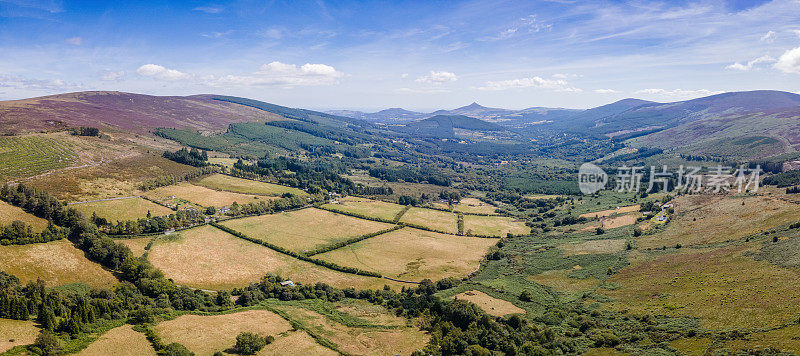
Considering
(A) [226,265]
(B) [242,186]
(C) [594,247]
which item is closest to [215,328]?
(A) [226,265]

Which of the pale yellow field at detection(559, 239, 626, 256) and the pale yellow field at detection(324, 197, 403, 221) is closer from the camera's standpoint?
the pale yellow field at detection(559, 239, 626, 256)

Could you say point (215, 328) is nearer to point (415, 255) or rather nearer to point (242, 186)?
point (415, 255)

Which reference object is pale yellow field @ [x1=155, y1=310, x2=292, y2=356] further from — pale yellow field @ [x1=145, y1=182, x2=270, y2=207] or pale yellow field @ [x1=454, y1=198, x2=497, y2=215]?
pale yellow field @ [x1=454, y1=198, x2=497, y2=215]

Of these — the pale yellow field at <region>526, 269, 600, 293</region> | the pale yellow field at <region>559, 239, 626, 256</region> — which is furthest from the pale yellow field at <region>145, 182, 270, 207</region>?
the pale yellow field at <region>559, 239, 626, 256</region>

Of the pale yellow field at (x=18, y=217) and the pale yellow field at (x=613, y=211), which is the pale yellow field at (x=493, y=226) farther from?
the pale yellow field at (x=18, y=217)

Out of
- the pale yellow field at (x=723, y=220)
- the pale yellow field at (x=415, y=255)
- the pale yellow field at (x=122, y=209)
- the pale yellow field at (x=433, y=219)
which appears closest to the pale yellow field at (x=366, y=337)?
the pale yellow field at (x=415, y=255)
